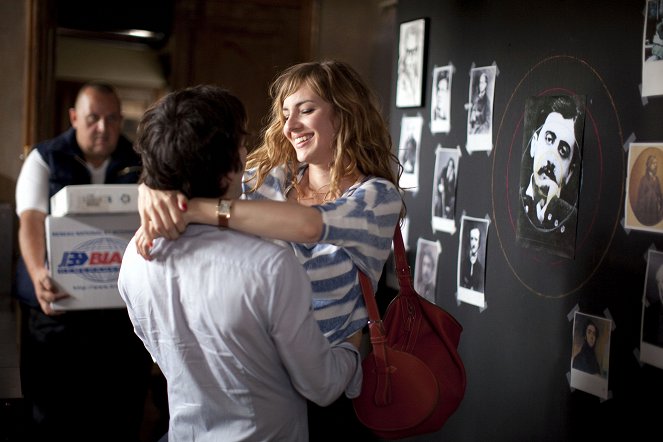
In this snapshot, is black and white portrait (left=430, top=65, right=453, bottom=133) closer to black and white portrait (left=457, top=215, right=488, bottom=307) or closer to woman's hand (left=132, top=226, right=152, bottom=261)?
black and white portrait (left=457, top=215, right=488, bottom=307)

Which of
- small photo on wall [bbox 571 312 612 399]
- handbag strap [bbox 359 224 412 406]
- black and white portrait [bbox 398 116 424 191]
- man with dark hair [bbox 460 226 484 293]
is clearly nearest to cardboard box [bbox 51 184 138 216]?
black and white portrait [bbox 398 116 424 191]

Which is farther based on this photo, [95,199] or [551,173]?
[95,199]

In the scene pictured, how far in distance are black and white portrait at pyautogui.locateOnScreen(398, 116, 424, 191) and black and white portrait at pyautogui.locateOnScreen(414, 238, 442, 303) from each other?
0.76 feet

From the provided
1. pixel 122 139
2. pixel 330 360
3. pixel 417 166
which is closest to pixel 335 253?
pixel 330 360

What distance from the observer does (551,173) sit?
2346 millimetres

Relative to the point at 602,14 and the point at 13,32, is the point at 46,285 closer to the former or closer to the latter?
the point at 13,32

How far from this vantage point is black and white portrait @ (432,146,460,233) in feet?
9.55

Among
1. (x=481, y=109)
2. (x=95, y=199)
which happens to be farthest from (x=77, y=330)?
(x=481, y=109)

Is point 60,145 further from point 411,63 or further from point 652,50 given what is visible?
point 652,50

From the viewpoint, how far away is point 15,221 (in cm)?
431

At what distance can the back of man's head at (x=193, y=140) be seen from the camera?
147 centimetres

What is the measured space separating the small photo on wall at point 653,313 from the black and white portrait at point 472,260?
748 mm

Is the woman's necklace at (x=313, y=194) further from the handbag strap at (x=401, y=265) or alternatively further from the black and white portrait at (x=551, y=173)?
the black and white portrait at (x=551, y=173)

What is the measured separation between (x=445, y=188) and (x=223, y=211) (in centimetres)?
155
